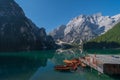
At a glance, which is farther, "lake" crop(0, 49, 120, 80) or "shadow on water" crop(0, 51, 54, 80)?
"shadow on water" crop(0, 51, 54, 80)

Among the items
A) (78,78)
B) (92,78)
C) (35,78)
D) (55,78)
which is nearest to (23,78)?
(35,78)

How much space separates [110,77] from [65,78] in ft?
30.2

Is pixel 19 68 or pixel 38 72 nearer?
pixel 38 72

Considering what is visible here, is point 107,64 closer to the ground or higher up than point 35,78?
higher up

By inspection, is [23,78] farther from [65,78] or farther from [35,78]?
[65,78]

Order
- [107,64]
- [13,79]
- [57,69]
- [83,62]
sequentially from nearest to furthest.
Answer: [107,64]
[13,79]
[57,69]
[83,62]

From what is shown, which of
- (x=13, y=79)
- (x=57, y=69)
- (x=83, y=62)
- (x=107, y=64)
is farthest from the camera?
(x=83, y=62)

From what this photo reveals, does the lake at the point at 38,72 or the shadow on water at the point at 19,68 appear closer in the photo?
the lake at the point at 38,72

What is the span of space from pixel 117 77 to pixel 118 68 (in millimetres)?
2265

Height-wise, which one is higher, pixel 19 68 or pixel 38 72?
pixel 19 68

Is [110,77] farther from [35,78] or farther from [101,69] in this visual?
[35,78]

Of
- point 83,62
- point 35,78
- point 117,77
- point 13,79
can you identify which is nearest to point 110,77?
point 117,77

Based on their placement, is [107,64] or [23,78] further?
[23,78]

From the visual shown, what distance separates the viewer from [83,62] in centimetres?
6569
